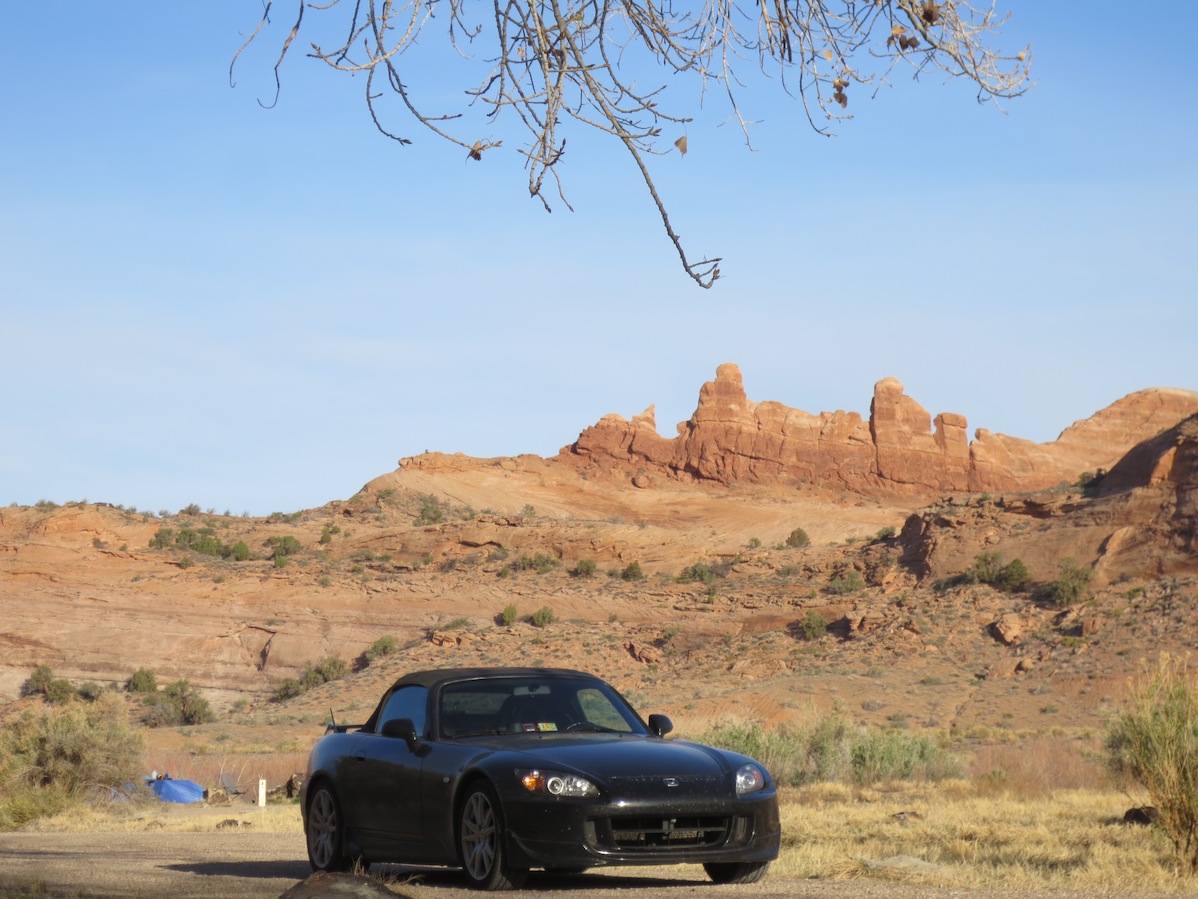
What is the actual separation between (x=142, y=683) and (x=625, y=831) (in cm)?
5228

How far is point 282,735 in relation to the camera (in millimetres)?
46719

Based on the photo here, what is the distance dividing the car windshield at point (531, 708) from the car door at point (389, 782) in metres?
0.26

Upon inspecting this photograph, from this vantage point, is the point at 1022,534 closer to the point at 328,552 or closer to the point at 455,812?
the point at 328,552

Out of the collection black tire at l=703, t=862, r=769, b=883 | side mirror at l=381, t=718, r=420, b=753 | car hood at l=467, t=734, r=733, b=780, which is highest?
side mirror at l=381, t=718, r=420, b=753

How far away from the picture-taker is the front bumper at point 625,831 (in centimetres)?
816

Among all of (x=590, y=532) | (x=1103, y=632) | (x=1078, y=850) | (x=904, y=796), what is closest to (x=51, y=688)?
(x=590, y=532)

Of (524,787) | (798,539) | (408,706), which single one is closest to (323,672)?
(798,539)

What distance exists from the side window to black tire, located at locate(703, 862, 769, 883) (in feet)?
7.32

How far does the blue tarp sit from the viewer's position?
28.6m

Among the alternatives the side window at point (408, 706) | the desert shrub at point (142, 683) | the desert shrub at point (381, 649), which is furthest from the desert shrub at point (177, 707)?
the side window at point (408, 706)

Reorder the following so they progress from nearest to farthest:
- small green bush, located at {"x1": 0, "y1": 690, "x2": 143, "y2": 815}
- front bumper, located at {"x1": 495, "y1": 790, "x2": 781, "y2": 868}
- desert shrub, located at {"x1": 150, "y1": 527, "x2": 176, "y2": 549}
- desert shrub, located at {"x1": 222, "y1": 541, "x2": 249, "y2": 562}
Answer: front bumper, located at {"x1": 495, "y1": 790, "x2": 781, "y2": 868}, small green bush, located at {"x1": 0, "y1": 690, "x2": 143, "y2": 815}, desert shrub, located at {"x1": 150, "y1": 527, "x2": 176, "y2": 549}, desert shrub, located at {"x1": 222, "y1": 541, "x2": 249, "y2": 562}

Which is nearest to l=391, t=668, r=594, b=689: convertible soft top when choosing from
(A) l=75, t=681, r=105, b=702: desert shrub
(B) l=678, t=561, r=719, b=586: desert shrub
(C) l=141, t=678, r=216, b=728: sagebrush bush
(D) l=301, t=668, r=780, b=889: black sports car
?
(D) l=301, t=668, r=780, b=889: black sports car

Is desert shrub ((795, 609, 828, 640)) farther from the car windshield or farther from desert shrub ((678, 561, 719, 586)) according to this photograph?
the car windshield

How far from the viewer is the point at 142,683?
56.4m
